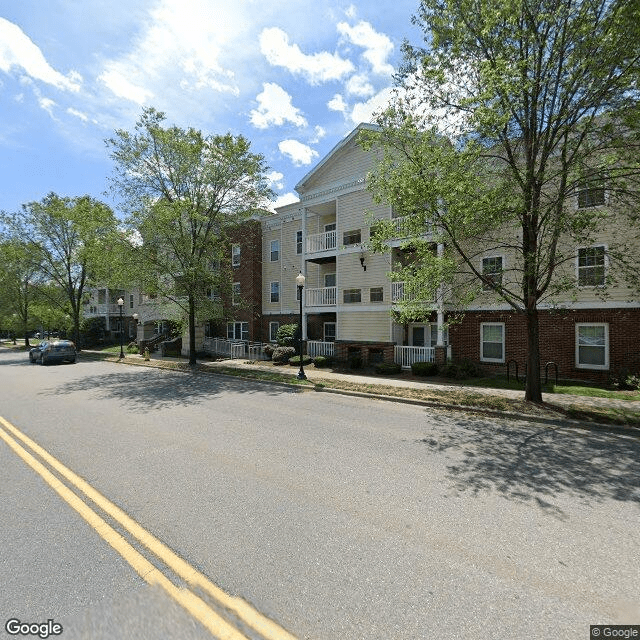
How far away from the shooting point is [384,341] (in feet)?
62.3

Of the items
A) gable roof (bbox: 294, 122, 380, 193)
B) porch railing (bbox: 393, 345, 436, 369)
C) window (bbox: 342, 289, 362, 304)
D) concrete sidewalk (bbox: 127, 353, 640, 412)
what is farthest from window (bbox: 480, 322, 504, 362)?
gable roof (bbox: 294, 122, 380, 193)

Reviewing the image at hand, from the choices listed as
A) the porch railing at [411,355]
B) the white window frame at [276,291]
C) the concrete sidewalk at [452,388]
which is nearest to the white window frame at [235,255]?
the white window frame at [276,291]

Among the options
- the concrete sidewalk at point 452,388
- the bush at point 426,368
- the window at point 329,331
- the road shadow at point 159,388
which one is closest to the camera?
the concrete sidewalk at point 452,388

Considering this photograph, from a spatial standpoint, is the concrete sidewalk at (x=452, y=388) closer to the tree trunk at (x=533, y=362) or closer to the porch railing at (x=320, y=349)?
the tree trunk at (x=533, y=362)

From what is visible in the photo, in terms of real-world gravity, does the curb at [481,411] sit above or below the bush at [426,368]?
below

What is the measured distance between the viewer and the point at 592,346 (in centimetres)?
1383

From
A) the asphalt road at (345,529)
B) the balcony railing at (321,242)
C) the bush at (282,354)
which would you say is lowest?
the asphalt road at (345,529)

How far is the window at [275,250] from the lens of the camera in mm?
26922

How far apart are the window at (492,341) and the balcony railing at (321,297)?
8633 mm

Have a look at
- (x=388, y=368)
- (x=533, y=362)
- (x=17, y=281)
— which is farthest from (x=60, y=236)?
(x=533, y=362)

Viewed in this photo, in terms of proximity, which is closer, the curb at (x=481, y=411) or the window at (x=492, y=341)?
the curb at (x=481, y=411)

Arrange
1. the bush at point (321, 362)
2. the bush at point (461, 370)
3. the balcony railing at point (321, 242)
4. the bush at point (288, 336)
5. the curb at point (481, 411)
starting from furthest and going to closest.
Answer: the bush at point (288, 336) → the balcony railing at point (321, 242) → the bush at point (321, 362) → the bush at point (461, 370) → the curb at point (481, 411)

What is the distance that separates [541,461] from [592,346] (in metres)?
10.3

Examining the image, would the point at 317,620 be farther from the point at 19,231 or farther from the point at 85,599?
the point at 19,231
